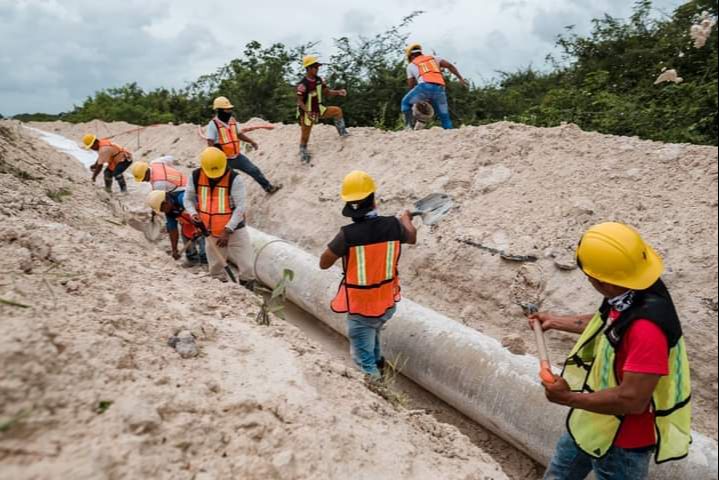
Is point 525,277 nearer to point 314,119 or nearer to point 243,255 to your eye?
point 243,255

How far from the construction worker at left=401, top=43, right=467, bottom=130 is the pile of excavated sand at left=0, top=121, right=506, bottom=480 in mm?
5006

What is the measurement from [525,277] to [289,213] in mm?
4070

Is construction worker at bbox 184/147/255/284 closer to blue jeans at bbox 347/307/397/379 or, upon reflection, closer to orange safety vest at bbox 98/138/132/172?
blue jeans at bbox 347/307/397/379

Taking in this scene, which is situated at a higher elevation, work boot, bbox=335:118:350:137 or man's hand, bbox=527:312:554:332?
work boot, bbox=335:118:350:137

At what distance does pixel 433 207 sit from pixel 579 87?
5273mm

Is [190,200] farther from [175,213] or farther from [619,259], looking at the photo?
[619,259]

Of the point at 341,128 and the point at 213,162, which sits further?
the point at 341,128

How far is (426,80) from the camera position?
733cm

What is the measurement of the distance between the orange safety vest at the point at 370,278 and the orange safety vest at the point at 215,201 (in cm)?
213

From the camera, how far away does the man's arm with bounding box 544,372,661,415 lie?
6.47 ft

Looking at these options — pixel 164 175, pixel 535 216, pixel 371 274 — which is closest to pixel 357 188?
pixel 371 274

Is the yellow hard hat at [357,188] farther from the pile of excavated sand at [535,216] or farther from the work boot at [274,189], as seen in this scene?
the work boot at [274,189]

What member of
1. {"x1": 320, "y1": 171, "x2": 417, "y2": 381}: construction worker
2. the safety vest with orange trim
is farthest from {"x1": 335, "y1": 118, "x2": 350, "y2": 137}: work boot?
the safety vest with orange trim

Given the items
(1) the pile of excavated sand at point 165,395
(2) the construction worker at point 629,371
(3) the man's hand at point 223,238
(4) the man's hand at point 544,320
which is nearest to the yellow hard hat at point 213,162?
(3) the man's hand at point 223,238
